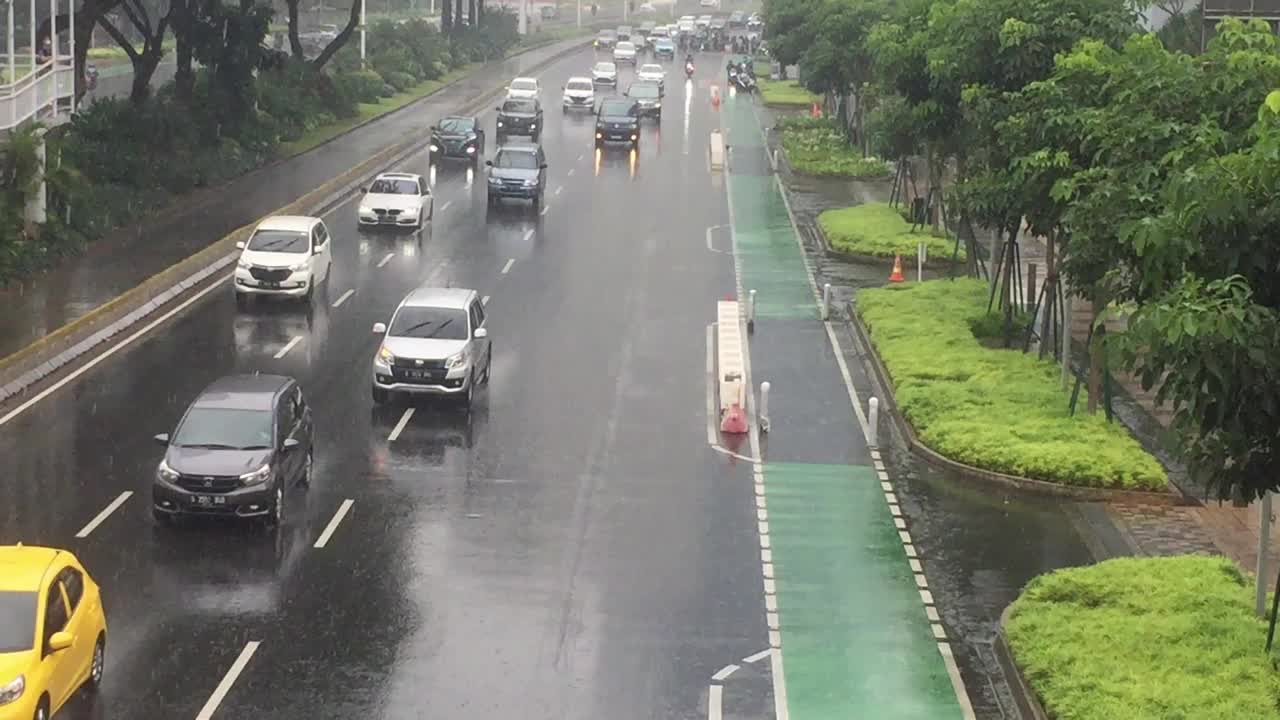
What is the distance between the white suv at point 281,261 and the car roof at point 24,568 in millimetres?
21437

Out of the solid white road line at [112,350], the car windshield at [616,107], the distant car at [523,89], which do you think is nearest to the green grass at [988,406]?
the solid white road line at [112,350]

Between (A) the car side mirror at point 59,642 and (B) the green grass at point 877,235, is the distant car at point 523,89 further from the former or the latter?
(A) the car side mirror at point 59,642

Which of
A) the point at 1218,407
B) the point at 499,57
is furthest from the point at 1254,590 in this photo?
the point at 499,57

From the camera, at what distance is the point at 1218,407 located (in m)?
14.8

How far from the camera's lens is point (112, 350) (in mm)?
34031

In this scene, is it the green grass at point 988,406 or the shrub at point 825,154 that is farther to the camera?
the shrub at point 825,154

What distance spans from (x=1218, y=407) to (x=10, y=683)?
978 centimetres

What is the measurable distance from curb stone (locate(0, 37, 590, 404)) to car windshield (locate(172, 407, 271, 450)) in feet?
23.7

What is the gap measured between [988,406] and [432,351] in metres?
8.68

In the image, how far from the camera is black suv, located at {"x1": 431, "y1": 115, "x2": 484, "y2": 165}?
6594 centimetres

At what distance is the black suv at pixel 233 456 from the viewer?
902 inches

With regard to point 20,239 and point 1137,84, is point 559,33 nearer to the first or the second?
point 20,239

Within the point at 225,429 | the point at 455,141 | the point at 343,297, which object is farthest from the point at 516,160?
the point at 225,429

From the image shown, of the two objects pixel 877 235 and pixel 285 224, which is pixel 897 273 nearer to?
pixel 877 235
